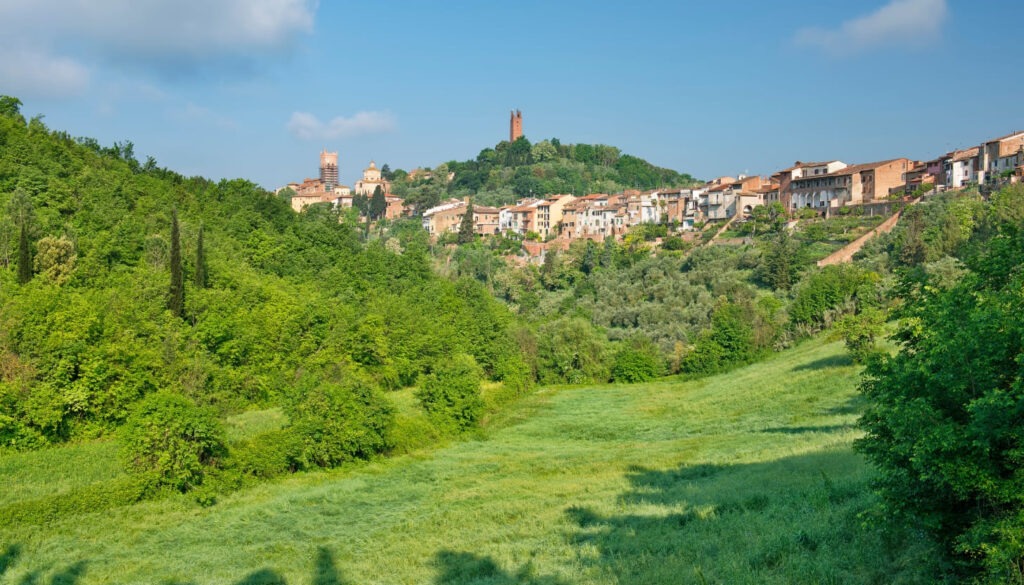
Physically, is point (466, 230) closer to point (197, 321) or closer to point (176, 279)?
point (197, 321)

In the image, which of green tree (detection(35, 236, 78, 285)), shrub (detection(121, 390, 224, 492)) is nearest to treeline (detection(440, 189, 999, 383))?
shrub (detection(121, 390, 224, 492))

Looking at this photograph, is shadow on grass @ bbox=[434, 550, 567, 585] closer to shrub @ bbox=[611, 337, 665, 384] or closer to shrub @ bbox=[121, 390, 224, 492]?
shrub @ bbox=[121, 390, 224, 492]

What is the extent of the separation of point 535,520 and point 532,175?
142m

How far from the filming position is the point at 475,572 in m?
15.2

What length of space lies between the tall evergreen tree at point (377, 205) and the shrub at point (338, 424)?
339 feet

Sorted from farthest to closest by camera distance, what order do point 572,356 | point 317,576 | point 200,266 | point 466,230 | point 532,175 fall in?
1. point 532,175
2. point 466,230
3. point 572,356
4. point 200,266
5. point 317,576

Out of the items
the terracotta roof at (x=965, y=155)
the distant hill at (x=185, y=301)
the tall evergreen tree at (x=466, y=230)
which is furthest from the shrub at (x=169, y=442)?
the tall evergreen tree at (x=466, y=230)

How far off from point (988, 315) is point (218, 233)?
164ft

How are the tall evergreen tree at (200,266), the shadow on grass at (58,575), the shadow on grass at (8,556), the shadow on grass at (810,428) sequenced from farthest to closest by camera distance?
1. the tall evergreen tree at (200,266)
2. the shadow on grass at (810,428)
3. the shadow on grass at (8,556)
4. the shadow on grass at (58,575)

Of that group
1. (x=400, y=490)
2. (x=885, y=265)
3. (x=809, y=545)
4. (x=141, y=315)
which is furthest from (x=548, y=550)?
(x=885, y=265)

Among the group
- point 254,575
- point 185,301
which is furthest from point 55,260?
point 254,575

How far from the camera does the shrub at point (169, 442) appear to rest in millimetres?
24438

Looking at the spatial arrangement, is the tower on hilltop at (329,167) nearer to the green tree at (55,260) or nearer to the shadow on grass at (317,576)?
the green tree at (55,260)

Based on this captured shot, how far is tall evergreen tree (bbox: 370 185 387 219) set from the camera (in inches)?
5207
